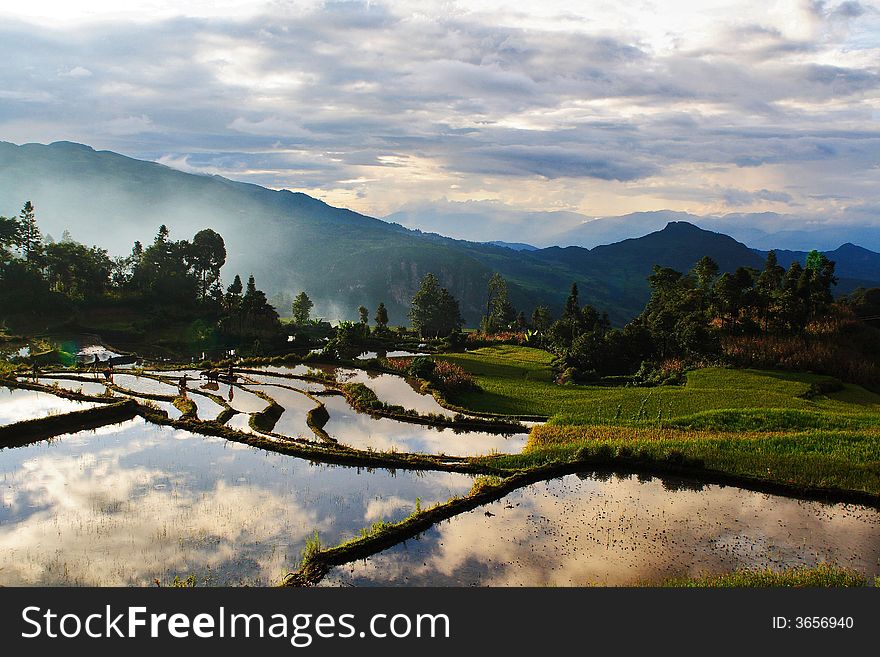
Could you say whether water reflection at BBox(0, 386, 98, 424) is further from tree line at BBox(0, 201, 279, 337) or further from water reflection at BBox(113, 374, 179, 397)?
tree line at BBox(0, 201, 279, 337)

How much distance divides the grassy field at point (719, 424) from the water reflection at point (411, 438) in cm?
194

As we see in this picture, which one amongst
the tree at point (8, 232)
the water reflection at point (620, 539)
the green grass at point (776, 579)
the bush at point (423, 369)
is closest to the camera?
the green grass at point (776, 579)

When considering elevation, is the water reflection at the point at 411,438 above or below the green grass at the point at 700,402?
below

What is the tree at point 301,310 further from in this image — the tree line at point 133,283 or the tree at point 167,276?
the tree at point 167,276

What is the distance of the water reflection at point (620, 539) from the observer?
17.8m

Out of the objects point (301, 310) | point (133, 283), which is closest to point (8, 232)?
point (133, 283)

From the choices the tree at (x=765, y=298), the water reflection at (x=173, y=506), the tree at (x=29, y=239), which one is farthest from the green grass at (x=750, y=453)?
Result: the tree at (x=29, y=239)

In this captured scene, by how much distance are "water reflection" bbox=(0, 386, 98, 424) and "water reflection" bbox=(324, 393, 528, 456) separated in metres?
15.7

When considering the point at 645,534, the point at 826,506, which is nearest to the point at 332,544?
the point at 645,534

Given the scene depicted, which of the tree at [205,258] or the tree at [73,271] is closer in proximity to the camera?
the tree at [73,271]

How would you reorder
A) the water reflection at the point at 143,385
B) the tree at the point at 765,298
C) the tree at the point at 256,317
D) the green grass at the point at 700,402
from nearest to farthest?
the green grass at the point at 700,402 < the water reflection at the point at 143,385 < the tree at the point at 765,298 < the tree at the point at 256,317

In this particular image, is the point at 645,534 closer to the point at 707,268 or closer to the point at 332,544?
the point at 332,544
